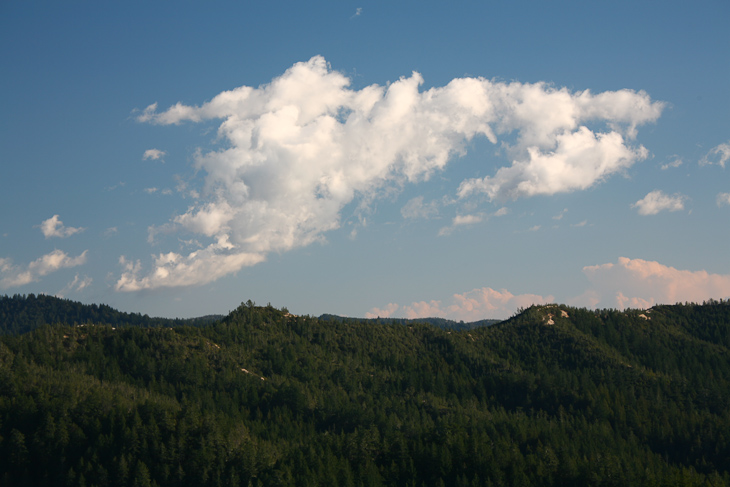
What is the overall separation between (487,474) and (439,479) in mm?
16196

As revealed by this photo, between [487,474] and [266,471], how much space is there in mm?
66448

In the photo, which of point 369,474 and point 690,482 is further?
point 369,474

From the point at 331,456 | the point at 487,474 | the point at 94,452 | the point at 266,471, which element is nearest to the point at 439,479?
the point at 487,474

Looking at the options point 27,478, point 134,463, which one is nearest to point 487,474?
point 134,463

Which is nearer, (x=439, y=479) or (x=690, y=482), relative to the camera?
(x=690, y=482)

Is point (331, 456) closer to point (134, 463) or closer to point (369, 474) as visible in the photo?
point (369, 474)

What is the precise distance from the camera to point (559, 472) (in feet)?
639

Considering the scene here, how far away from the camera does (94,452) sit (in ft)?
635

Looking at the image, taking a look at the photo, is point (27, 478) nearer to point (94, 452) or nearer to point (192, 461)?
point (94, 452)

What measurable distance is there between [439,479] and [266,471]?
51523 mm

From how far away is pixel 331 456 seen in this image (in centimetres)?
19725

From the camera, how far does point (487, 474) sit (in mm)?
193375

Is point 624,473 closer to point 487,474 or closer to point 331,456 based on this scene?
point 487,474

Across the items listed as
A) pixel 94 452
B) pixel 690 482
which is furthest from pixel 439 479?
pixel 94 452
